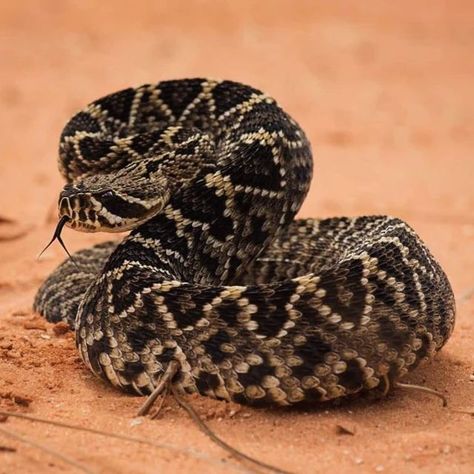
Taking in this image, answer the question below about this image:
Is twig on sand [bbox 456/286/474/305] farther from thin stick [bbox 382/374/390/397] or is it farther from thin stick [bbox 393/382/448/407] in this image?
thin stick [bbox 382/374/390/397]

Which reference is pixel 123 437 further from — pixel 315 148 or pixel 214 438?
pixel 315 148

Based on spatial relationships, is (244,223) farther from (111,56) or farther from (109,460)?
(111,56)

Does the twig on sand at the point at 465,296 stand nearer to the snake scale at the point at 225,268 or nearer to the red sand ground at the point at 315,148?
the red sand ground at the point at 315,148

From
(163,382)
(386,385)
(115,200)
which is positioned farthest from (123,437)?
(115,200)

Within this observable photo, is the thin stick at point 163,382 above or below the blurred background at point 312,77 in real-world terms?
below

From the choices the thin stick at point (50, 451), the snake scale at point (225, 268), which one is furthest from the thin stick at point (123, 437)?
the snake scale at point (225, 268)
